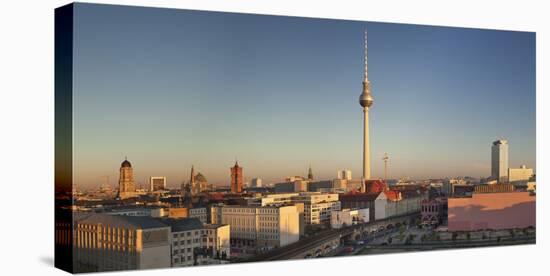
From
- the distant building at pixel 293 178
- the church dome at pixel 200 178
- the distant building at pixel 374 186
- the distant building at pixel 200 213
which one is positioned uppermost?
the church dome at pixel 200 178

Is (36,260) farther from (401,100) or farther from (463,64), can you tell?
(463,64)

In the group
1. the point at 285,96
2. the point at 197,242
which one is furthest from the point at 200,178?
the point at 285,96

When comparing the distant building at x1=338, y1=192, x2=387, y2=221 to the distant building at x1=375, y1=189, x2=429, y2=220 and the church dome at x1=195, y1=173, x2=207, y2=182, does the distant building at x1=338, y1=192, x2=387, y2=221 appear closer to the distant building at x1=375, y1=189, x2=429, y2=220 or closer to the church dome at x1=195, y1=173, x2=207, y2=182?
the distant building at x1=375, y1=189, x2=429, y2=220

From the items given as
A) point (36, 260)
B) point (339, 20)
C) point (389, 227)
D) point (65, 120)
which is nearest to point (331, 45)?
point (339, 20)

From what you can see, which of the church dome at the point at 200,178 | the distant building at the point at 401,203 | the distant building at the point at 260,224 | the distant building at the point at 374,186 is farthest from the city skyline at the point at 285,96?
the distant building at the point at 260,224

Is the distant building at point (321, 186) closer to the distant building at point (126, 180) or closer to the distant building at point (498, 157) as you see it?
the distant building at point (126, 180)

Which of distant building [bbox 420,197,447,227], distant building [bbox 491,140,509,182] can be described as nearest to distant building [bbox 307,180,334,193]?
distant building [bbox 420,197,447,227]
